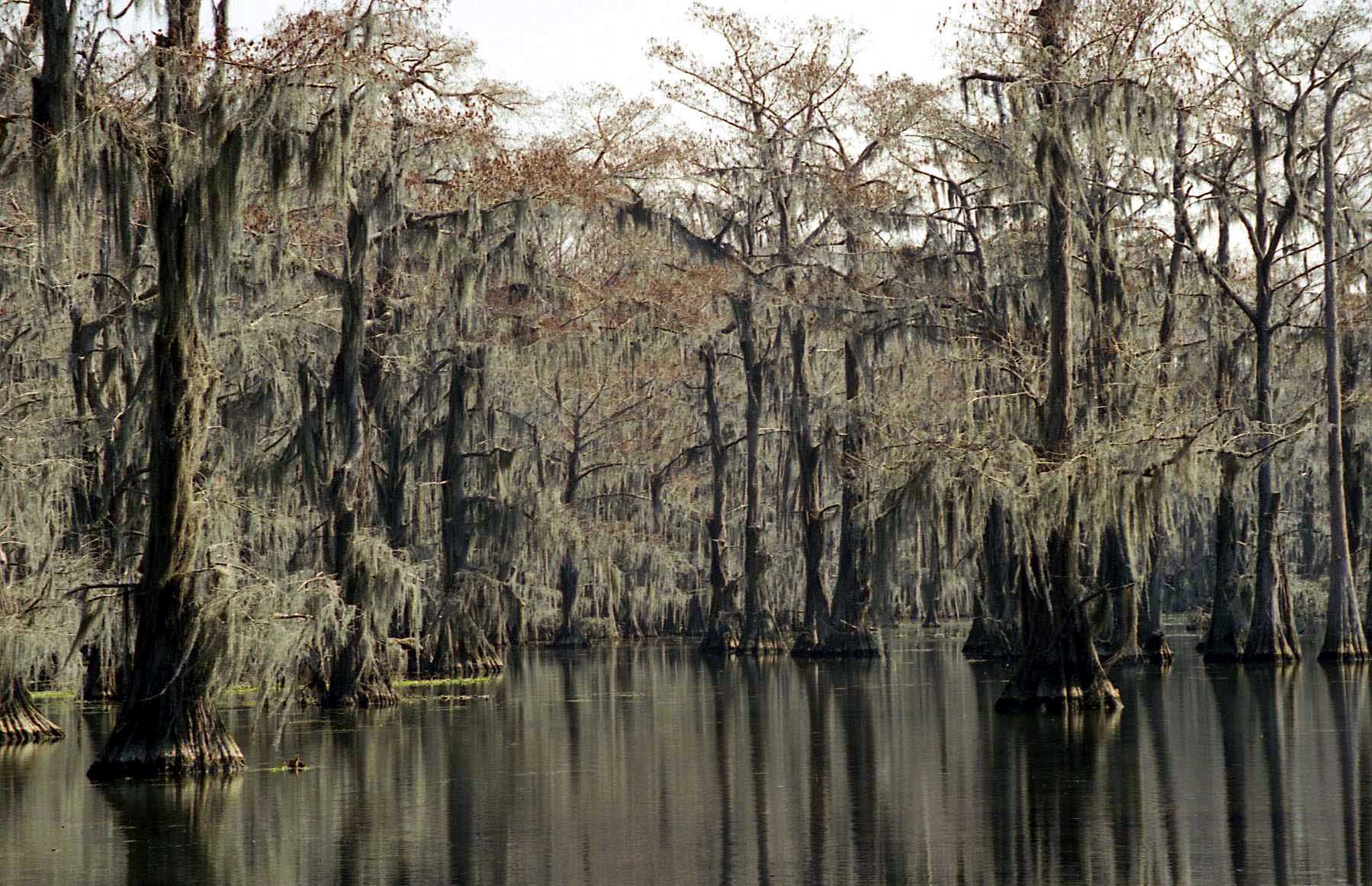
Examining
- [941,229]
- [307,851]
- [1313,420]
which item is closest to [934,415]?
[941,229]

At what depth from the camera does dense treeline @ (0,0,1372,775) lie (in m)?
15.0

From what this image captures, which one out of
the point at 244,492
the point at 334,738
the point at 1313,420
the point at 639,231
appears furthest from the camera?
the point at 639,231

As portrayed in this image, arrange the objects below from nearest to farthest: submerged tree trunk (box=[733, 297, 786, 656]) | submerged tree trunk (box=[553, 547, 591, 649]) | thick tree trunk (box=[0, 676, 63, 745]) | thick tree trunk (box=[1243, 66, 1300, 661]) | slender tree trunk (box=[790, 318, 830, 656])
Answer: thick tree trunk (box=[0, 676, 63, 745]) < thick tree trunk (box=[1243, 66, 1300, 661]) < slender tree trunk (box=[790, 318, 830, 656]) < submerged tree trunk (box=[733, 297, 786, 656]) < submerged tree trunk (box=[553, 547, 591, 649])

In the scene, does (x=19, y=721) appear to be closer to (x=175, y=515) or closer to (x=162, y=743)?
(x=162, y=743)

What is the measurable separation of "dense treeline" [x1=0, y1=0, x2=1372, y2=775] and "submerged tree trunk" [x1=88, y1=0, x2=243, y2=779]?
0.04 meters

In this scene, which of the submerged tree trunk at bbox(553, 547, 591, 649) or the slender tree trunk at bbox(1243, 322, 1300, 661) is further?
the submerged tree trunk at bbox(553, 547, 591, 649)

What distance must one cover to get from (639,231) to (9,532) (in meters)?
17.0

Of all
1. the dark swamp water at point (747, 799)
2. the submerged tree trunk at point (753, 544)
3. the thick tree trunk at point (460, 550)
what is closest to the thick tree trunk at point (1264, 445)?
the dark swamp water at point (747, 799)

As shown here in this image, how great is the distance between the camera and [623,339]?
35.2 m

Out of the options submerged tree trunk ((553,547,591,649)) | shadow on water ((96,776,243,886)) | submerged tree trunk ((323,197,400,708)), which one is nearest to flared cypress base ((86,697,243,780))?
shadow on water ((96,776,243,886))

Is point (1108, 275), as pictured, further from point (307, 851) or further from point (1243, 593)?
point (307, 851)

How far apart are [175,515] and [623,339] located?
20650mm

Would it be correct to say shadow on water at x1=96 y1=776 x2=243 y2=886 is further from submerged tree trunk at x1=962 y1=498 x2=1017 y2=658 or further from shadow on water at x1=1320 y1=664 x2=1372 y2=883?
submerged tree trunk at x1=962 y1=498 x2=1017 y2=658

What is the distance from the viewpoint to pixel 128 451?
24.3m
